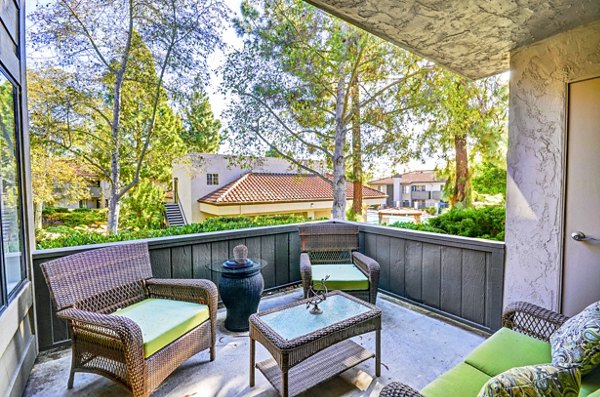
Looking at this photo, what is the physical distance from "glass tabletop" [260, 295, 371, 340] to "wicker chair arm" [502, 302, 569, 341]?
0.97 metres

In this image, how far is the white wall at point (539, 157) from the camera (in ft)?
7.50

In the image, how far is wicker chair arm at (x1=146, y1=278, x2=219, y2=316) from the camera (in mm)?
2393

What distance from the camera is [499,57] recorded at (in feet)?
9.06

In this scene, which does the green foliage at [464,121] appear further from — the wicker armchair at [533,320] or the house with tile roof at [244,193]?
the wicker armchair at [533,320]

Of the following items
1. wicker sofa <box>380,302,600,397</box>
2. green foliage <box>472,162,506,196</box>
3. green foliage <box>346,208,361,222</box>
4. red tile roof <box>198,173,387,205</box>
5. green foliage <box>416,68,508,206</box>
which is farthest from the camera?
red tile roof <box>198,173,387,205</box>

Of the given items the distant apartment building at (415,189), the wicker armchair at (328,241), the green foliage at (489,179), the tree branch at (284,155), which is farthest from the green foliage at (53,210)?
the distant apartment building at (415,189)

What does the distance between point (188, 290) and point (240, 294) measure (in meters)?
0.58

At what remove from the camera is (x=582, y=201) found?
223 centimetres

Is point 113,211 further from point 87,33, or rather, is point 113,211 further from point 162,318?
point 162,318

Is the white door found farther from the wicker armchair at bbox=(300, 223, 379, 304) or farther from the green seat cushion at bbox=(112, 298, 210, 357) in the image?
the green seat cushion at bbox=(112, 298, 210, 357)

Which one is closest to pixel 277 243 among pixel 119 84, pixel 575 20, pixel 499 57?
pixel 499 57

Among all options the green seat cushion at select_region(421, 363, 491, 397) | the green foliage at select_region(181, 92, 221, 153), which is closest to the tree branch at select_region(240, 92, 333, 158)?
the green foliage at select_region(181, 92, 221, 153)

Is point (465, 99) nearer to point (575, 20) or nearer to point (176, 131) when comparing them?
point (575, 20)

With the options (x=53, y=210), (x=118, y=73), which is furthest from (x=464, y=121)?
(x=53, y=210)
